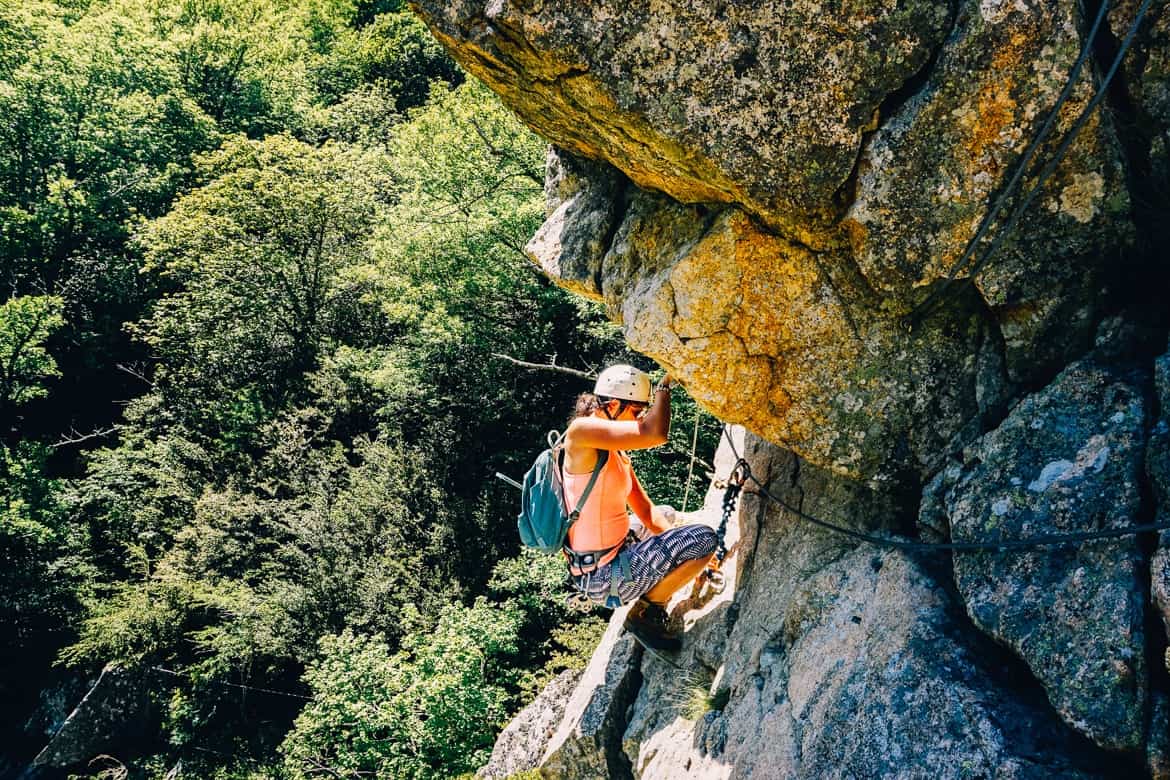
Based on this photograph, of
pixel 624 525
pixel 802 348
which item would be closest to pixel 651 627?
pixel 624 525

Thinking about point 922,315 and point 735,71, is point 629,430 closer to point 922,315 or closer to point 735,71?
point 922,315

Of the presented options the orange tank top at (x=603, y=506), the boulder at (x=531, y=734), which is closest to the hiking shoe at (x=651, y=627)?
the orange tank top at (x=603, y=506)

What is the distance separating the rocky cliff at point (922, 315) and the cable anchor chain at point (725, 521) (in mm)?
881

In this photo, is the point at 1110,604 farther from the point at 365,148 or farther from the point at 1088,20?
the point at 365,148

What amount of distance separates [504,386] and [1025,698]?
15.0 metres

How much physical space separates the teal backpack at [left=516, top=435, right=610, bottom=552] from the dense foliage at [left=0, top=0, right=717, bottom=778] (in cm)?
658

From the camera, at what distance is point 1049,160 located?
3.49m

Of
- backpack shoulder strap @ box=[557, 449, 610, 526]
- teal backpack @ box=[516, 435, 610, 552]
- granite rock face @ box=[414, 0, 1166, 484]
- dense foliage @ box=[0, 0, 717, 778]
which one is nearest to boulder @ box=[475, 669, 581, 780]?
dense foliage @ box=[0, 0, 717, 778]

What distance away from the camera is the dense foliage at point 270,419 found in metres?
13.9

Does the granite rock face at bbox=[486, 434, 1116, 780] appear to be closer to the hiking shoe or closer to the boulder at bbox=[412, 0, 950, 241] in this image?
the hiking shoe

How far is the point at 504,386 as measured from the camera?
17797 mm

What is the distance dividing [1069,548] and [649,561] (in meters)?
2.64

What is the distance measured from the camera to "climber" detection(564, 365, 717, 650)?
15.5 ft

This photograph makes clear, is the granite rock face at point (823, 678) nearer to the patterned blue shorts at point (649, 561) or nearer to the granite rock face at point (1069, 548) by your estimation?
the granite rock face at point (1069, 548)
